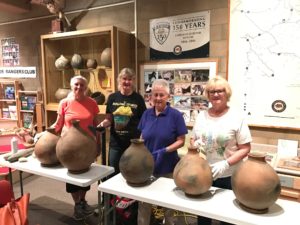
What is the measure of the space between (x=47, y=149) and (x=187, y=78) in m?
1.70

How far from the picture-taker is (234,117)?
162 cm

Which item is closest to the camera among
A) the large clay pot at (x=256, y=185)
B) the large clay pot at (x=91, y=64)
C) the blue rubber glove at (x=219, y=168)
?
the large clay pot at (x=256, y=185)

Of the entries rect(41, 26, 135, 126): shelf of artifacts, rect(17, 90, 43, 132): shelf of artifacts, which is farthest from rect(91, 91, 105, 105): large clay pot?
rect(17, 90, 43, 132): shelf of artifacts

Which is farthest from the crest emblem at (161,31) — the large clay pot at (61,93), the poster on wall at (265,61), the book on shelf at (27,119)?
the book on shelf at (27,119)

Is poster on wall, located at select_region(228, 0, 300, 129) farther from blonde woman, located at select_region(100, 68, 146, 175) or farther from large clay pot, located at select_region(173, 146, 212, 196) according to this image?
large clay pot, located at select_region(173, 146, 212, 196)

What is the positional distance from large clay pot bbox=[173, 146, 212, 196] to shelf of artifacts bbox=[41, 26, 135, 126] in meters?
1.89

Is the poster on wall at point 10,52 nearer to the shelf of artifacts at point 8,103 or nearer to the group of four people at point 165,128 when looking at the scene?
the shelf of artifacts at point 8,103

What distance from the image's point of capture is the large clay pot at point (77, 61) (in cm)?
349

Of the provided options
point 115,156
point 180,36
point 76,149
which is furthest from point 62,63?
point 76,149

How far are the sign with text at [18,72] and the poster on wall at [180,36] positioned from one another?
7.40 ft

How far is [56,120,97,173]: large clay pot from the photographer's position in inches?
66.9

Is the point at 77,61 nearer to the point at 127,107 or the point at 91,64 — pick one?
the point at 91,64

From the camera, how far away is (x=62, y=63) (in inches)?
142

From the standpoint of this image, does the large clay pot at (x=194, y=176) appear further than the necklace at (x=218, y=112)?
No
